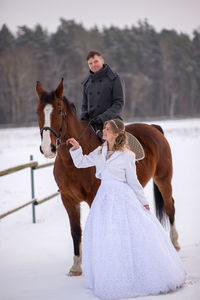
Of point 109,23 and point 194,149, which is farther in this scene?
point 109,23

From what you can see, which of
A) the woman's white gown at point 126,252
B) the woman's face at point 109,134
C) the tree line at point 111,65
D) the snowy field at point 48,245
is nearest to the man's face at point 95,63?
the woman's face at point 109,134

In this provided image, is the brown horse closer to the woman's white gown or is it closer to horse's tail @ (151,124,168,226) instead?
horse's tail @ (151,124,168,226)

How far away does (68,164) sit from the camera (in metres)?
3.70

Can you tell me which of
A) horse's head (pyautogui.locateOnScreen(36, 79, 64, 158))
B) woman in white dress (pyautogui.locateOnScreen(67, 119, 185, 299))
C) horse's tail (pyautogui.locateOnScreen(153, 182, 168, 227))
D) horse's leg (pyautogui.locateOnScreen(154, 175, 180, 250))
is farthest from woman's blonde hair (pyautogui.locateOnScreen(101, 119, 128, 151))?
horse's tail (pyautogui.locateOnScreen(153, 182, 168, 227))

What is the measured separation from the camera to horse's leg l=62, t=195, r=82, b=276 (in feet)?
12.8

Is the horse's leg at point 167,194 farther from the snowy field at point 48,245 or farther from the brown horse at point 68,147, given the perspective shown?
the snowy field at point 48,245

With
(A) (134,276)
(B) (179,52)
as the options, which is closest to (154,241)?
(A) (134,276)

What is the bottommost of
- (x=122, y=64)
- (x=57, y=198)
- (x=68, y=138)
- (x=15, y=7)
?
(x=57, y=198)

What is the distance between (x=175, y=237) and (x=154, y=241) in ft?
5.84

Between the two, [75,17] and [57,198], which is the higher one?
[75,17]

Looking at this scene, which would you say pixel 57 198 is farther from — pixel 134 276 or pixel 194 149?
pixel 194 149

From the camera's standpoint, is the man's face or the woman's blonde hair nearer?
the woman's blonde hair

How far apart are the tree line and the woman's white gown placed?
31581 mm

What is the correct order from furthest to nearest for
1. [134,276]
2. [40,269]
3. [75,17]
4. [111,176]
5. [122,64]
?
[122,64] → [75,17] → [40,269] → [111,176] → [134,276]
